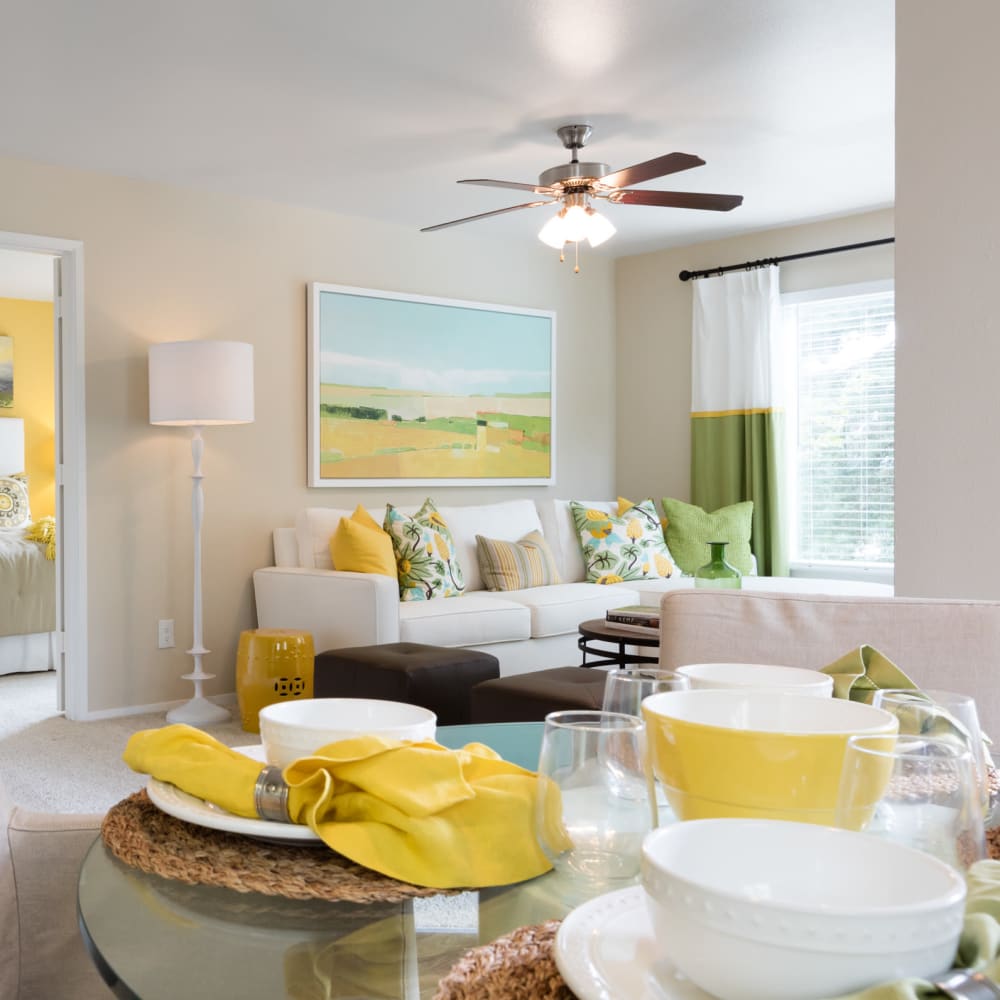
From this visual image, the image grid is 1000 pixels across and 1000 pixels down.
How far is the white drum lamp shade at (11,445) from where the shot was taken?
8.20 metres

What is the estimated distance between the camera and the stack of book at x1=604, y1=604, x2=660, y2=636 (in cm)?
401

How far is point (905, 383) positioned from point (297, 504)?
3.72 meters

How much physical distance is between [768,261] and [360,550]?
299 centimetres

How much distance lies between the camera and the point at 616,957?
0.60 meters

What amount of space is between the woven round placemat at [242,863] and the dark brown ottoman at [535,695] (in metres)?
2.02

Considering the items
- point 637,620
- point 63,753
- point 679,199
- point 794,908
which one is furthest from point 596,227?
point 794,908

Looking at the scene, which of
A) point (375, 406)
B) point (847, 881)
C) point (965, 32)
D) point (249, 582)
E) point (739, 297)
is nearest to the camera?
point (847, 881)

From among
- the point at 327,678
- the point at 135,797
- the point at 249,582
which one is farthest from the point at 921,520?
the point at 249,582

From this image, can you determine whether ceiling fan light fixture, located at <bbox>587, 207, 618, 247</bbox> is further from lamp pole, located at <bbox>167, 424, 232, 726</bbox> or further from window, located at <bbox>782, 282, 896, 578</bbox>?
window, located at <bbox>782, 282, 896, 578</bbox>

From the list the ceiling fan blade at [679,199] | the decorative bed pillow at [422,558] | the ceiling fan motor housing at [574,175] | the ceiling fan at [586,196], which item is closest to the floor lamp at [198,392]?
the decorative bed pillow at [422,558]

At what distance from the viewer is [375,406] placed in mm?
5676

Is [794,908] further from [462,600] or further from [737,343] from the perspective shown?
[737,343]

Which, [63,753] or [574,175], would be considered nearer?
[574,175]

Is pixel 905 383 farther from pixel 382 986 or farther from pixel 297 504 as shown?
pixel 297 504
